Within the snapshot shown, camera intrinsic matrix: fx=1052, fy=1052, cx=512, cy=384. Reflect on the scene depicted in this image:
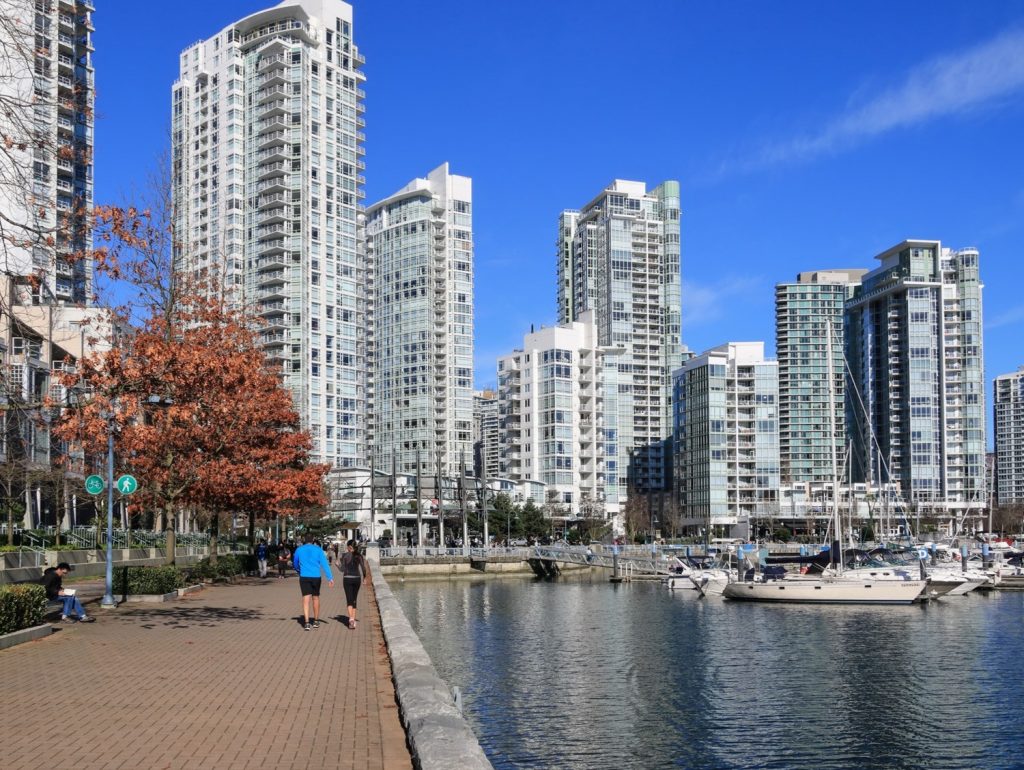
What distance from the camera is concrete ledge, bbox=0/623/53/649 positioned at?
698 inches

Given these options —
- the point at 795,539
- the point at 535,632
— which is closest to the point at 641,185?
the point at 795,539

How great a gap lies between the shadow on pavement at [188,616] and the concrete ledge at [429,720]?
8.67 meters

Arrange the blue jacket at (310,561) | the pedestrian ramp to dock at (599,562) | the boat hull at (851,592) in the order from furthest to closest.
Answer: the pedestrian ramp to dock at (599,562) < the boat hull at (851,592) < the blue jacket at (310,561)

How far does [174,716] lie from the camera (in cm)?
1195

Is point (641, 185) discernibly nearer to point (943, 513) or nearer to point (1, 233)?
Result: point (943, 513)

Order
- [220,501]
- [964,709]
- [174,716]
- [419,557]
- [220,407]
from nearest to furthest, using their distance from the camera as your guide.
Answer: [174,716], [964,709], [220,407], [220,501], [419,557]

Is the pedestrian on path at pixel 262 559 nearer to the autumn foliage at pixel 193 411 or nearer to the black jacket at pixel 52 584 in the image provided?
the autumn foliage at pixel 193 411

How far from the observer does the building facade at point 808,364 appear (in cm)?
17788

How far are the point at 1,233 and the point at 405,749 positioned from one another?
9566 millimetres

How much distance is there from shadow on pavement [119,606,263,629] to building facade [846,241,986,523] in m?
132

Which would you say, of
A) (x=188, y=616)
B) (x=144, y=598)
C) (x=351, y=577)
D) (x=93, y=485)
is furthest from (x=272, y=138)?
(x=351, y=577)

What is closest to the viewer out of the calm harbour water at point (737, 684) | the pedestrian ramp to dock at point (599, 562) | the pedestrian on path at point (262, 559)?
the calm harbour water at point (737, 684)

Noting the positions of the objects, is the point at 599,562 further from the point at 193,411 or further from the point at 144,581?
the point at 193,411

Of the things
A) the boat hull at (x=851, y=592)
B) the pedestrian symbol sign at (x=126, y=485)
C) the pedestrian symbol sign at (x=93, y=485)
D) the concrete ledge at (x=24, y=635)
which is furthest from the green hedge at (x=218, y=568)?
the boat hull at (x=851, y=592)
